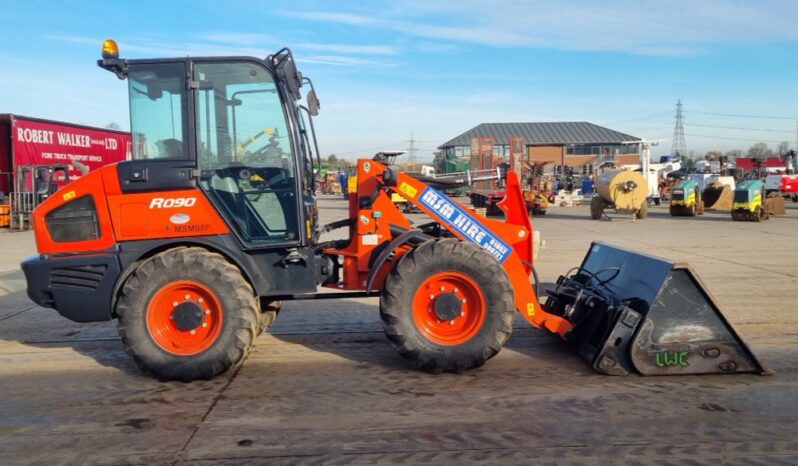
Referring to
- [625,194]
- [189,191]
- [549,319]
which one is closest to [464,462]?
[549,319]

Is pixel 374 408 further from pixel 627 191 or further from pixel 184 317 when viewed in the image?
pixel 627 191

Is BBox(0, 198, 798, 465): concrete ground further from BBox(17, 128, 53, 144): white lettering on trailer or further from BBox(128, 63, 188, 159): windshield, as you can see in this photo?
BBox(17, 128, 53, 144): white lettering on trailer

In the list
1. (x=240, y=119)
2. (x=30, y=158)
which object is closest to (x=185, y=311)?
(x=240, y=119)

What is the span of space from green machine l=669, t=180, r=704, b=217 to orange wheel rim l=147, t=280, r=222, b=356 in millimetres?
22508

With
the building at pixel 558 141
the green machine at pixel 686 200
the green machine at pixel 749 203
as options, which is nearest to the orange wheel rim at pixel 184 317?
the green machine at pixel 749 203

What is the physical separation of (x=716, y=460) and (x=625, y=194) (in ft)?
66.2

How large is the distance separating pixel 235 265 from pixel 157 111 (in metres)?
1.40

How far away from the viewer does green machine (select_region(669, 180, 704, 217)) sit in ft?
79.8

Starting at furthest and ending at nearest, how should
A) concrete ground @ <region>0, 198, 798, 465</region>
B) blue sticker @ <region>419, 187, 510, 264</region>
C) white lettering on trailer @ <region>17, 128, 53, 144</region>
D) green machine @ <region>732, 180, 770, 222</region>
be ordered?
1. white lettering on trailer @ <region>17, 128, 53, 144</region>
2. green machine @ <region>732, 180, 770, 222</region>
3. blue sticker @ <region>419, 187, 510, 264</region>
4. concrete ground @ <region>0, 198, 798, 465</region>

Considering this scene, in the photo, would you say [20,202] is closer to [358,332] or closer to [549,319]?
[358,332]

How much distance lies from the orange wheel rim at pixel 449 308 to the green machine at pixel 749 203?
64.7 feet

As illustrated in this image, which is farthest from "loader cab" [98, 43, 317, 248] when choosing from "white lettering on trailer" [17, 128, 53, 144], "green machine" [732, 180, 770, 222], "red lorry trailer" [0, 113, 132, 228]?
"green machine" [732, 180, 770, 222]

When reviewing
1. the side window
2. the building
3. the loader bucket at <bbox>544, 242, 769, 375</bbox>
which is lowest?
the loader bucket at <bbox>544, 242, 769, 375</bbox>

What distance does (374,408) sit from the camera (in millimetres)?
4656
